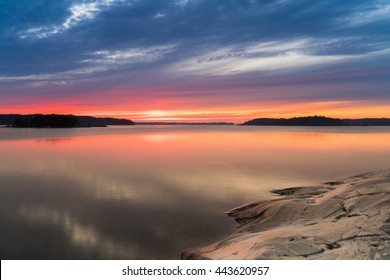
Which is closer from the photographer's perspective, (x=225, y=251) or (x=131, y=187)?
(x=225, y=251)

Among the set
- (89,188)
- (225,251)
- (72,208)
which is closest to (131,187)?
(89,188)

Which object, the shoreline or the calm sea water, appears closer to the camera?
the shoreline

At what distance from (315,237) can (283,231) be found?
0.99 meters

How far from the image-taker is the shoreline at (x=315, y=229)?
7.10 m

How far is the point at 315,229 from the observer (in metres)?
8.66

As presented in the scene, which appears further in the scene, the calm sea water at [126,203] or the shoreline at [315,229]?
the calm sea water at [126,203]

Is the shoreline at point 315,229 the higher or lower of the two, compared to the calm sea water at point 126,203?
higher

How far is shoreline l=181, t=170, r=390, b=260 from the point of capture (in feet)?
23.3

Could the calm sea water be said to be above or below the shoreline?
below

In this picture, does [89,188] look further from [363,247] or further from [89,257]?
[363,247]

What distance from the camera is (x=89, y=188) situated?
57.6ft

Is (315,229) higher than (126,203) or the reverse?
higher

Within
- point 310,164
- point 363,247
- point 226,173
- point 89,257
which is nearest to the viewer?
point 363,247

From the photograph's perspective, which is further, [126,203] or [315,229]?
[126,203]
